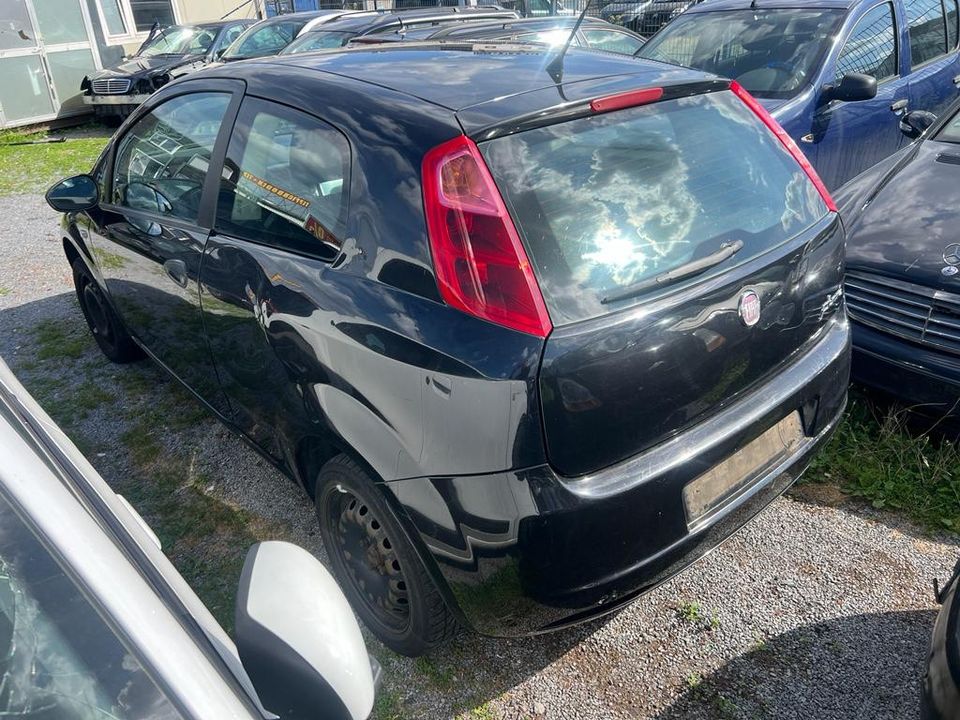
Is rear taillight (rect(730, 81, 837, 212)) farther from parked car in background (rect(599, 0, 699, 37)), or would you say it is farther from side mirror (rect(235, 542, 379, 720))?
parked car in background (rect(599, 0, 699, 37))

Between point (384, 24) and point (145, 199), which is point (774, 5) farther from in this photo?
point (384, 24)

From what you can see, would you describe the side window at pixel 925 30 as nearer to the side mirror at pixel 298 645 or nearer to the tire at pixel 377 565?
the tire at pixel 377 565

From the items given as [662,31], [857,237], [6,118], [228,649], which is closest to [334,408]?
[228,649]

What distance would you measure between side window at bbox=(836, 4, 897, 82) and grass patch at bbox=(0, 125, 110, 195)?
27.6 ft

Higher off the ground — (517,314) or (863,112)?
(517,314)

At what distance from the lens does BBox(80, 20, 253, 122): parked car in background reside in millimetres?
11086

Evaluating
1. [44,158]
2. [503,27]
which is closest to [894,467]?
[503,27]

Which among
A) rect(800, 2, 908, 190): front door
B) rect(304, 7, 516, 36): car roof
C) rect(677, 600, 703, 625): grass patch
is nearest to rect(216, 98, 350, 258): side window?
rect(677, 600, 703, 625): grass patch

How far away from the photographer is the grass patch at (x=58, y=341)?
451 cm

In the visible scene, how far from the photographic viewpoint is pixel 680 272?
1915mm

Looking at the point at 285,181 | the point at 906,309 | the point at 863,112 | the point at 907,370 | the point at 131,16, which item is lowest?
the point at 907,370

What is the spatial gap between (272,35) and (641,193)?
963cm

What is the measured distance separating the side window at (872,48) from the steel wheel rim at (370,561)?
172 inches

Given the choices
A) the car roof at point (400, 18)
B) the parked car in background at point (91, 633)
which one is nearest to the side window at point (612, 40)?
the car roof at point (400, 18)
